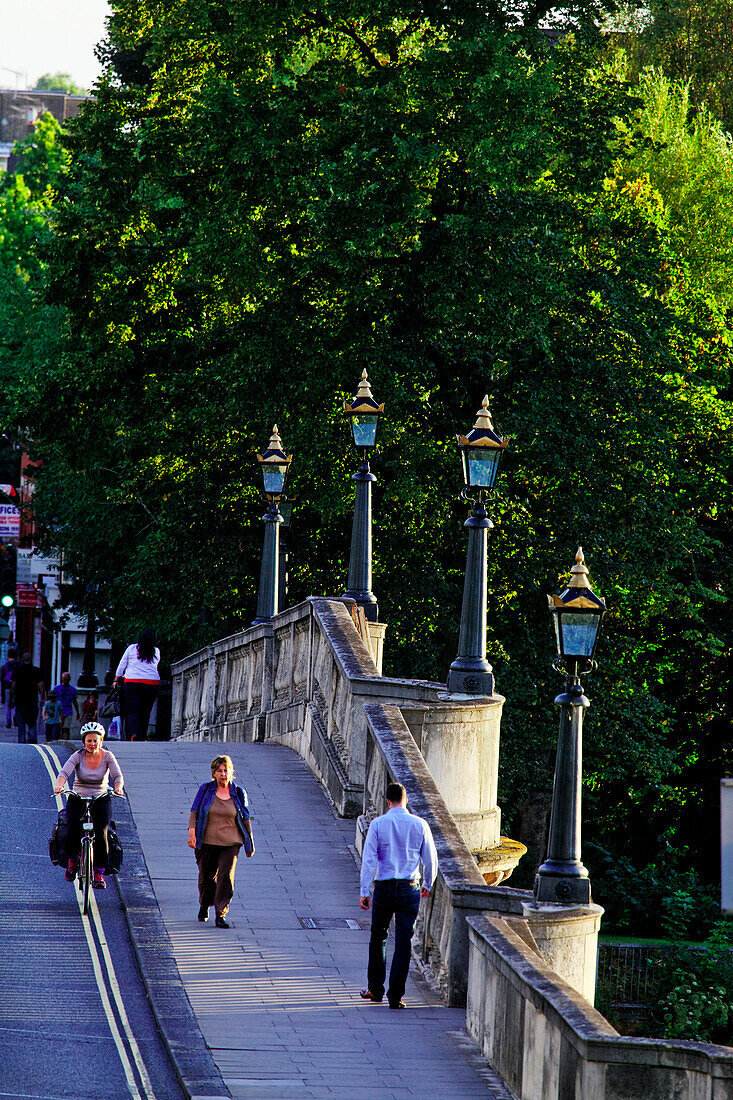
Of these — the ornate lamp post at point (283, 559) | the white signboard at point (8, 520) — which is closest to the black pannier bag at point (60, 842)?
the ornate lamp post at point (283, 559)

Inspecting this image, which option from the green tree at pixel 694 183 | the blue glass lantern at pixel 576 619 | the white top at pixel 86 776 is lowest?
the white top at pixel 86 776

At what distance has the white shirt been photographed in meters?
11.5

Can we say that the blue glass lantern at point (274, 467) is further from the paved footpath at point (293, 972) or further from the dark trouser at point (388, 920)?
the dark trouser at point (388, 920)

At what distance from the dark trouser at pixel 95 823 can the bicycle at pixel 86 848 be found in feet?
0.11

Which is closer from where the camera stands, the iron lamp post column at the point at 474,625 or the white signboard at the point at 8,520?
the iron lamp post column at the point at 474,625

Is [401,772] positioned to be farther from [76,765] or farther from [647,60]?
[647,60]

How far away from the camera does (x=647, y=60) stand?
4353 centimetres

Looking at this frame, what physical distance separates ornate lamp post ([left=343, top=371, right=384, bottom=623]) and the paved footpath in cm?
451

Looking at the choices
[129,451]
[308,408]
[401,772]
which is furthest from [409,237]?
[401,772]

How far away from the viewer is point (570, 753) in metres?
12.7

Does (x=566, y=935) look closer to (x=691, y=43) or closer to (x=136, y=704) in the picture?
(x=136, y=704)

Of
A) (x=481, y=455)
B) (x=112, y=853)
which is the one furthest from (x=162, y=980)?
(x=481, y=455)

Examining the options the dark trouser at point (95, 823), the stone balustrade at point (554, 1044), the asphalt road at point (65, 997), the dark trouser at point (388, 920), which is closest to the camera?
the stone balustrade at point (554, 1044)

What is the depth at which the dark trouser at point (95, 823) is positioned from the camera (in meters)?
13.4
